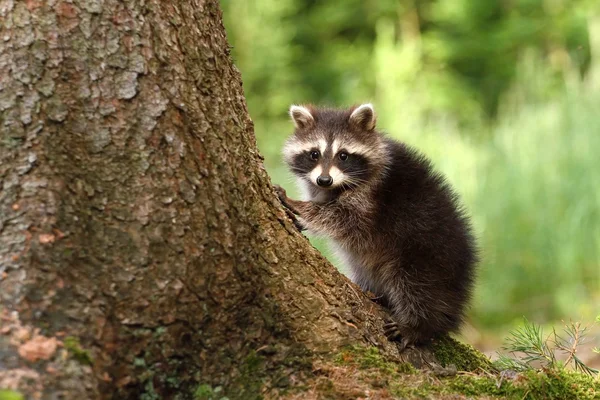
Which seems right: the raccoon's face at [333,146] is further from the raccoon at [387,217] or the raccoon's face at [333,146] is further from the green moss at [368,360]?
the green moss at [368,360]

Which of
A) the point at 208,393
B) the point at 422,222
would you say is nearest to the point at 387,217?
the point at 422,222

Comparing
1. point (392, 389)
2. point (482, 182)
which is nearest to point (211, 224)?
point (392, 389)

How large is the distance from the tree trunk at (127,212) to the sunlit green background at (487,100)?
2158 mm

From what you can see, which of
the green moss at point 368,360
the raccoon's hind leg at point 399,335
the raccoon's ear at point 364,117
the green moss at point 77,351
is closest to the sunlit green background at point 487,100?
the raccoon's ear at point 364,117

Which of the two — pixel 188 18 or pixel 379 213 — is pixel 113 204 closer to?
pixel 188 18

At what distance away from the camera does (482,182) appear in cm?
826

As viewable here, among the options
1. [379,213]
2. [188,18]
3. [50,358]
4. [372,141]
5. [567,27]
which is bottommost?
[50,358]

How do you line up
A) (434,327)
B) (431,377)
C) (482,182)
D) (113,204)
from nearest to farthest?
1. (113,204)
2. (431,377)
3. (434,327)
4. (482,182)

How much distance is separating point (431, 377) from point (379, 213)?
4.81ft

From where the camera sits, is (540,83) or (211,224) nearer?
(211,224)

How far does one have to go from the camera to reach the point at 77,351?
240cm

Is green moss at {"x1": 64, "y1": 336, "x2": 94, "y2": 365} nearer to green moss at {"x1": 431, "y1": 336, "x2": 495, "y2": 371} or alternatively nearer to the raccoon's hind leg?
the raccoon's hind leg

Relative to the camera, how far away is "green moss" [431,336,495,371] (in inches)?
143

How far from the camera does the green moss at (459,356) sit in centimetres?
364
